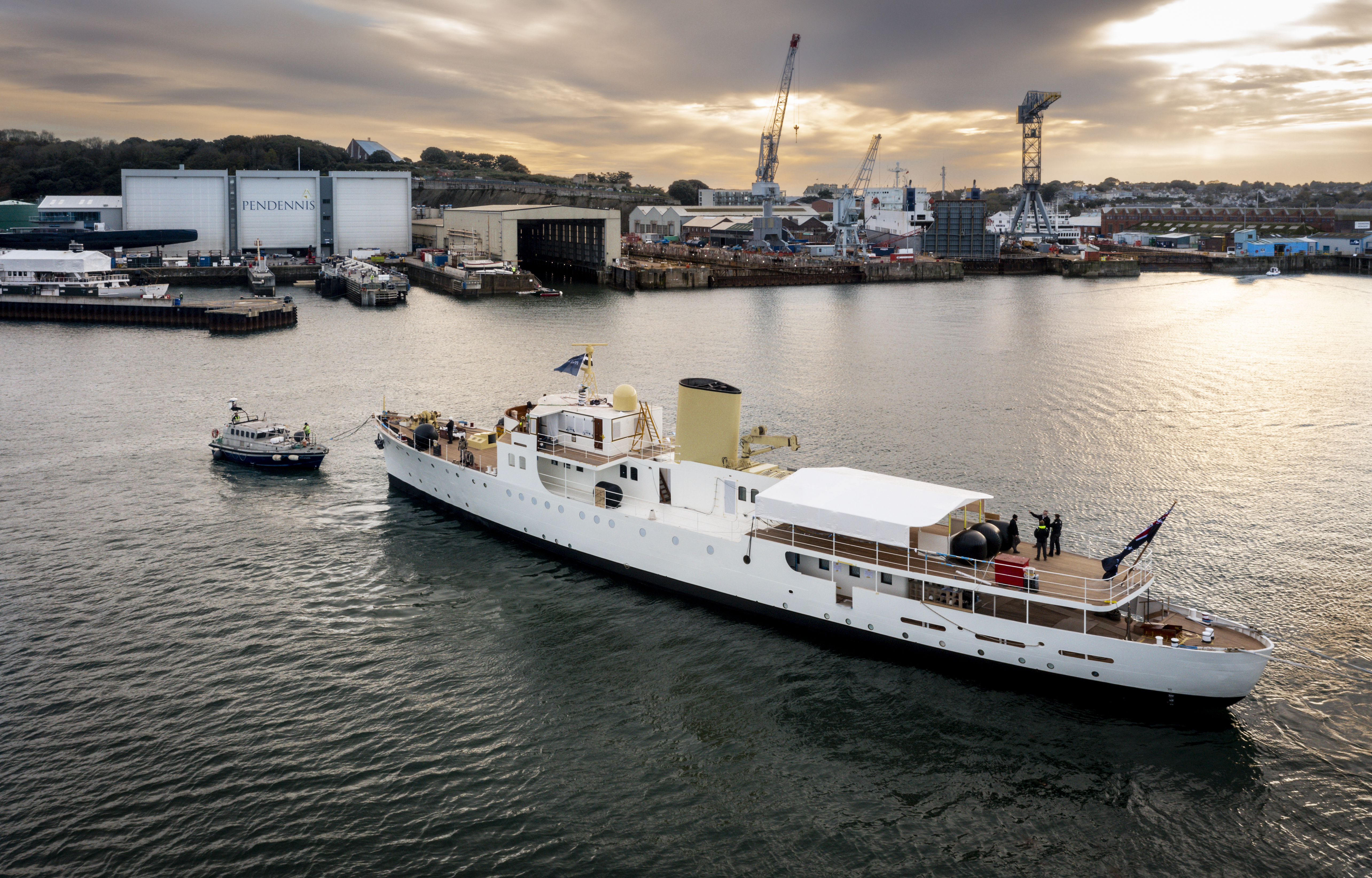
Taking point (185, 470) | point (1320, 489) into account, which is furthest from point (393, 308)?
point (1320, 489)

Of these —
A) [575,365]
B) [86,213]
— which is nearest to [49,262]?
[86,213]

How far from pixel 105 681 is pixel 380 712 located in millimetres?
5895

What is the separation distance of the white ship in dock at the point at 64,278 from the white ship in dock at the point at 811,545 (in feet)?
203

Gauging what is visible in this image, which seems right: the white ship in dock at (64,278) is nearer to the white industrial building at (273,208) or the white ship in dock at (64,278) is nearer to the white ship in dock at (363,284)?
the white ship in dock at (363,284)

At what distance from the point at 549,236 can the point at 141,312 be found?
6100 cm

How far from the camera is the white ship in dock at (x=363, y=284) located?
78.8 meters

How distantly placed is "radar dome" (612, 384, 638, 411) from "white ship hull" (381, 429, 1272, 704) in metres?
2.97

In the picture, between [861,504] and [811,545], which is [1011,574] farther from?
[811,545]

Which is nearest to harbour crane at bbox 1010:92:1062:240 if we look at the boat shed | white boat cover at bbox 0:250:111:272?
the boat shed

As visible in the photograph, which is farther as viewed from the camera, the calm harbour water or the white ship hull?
the white ship hull

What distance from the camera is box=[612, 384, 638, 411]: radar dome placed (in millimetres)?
24734

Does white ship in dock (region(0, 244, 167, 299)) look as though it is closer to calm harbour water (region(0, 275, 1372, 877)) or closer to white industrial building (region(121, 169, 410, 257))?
white industrial building (region(121, 169, 410, 257))

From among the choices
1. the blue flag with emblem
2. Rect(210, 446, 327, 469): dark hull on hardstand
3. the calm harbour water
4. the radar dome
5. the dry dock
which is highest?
the dry dock

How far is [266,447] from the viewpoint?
105 ft
